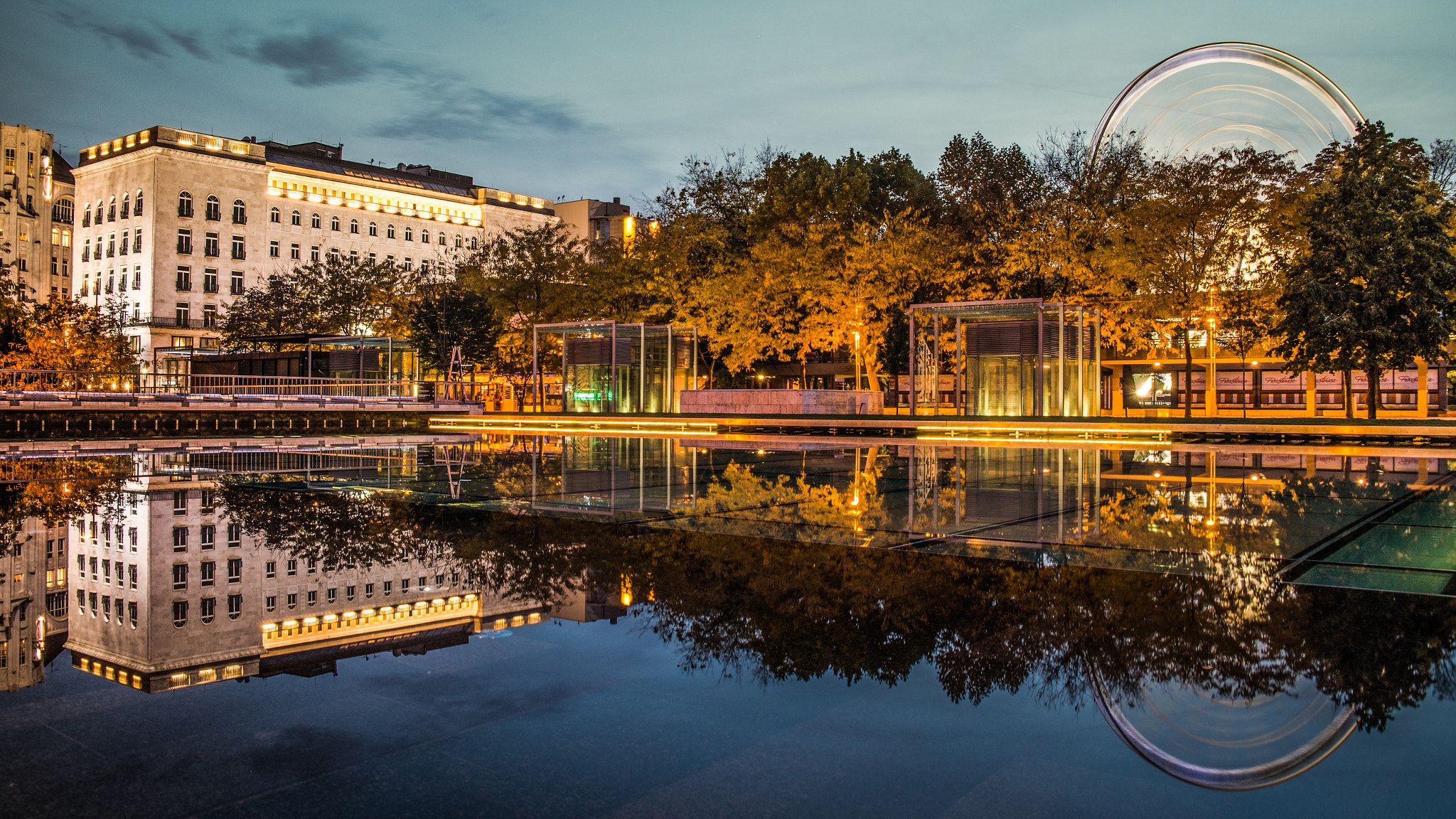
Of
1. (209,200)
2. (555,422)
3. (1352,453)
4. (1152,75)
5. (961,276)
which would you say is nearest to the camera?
(1352,453)

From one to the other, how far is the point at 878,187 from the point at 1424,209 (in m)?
27.8

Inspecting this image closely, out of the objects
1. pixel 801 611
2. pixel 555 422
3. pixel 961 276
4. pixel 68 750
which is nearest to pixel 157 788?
pixel 68 750

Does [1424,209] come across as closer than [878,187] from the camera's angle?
Yes

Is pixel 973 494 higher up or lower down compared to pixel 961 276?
lower down

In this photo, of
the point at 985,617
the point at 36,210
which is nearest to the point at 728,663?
the point at 985,617

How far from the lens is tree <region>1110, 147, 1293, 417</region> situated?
3244 cm

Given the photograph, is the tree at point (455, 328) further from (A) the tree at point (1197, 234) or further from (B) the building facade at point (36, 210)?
(B) the building facade at point (36, 210)

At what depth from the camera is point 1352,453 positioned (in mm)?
17688

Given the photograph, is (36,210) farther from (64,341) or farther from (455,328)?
(455,328)

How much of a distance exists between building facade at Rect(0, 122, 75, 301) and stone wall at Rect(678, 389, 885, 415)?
290 feet

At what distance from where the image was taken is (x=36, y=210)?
9912cm

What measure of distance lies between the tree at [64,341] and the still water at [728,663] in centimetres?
4929

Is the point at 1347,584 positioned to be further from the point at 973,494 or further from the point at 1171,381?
the point at 1171,381

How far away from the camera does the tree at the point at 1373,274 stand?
26594 mm
